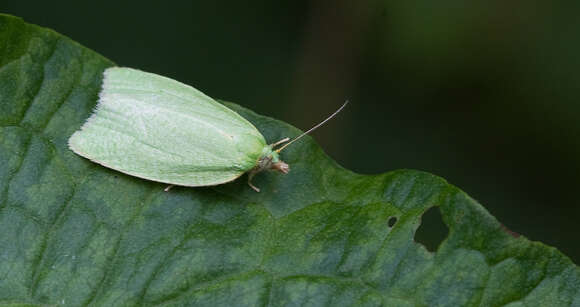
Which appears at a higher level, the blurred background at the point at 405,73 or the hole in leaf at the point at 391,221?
the blurred background at the point at 405,73

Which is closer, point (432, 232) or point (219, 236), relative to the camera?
point (219, 236)

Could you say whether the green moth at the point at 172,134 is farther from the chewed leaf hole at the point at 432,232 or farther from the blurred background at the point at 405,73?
the blurred background at the point at 405,73

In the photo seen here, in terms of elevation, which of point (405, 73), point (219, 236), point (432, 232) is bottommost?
point (219, 236)

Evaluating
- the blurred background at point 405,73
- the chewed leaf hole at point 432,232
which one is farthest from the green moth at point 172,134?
the blurred background at point 405,73

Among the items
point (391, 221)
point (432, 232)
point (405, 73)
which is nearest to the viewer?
point (391, 221)

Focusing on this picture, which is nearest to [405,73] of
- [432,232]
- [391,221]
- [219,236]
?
[432,232]

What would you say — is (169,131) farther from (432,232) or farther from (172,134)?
(432,232)
